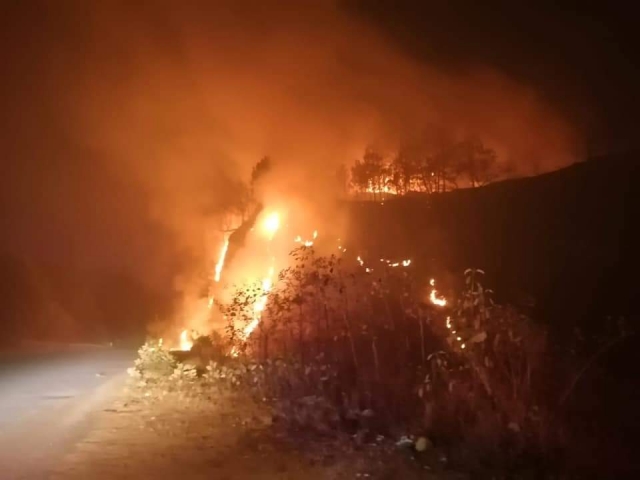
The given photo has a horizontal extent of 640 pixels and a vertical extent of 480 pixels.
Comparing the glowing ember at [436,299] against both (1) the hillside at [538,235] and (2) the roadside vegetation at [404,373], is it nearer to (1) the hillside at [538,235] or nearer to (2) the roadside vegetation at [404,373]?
(2) the roadside vegetation at [404,373]

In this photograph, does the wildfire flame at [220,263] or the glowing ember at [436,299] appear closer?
the glowing ember at [436,299]

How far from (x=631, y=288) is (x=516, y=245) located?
6185mm

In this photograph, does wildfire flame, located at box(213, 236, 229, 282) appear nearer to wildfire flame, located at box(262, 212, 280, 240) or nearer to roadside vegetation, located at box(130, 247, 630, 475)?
wildfire flame, located at box(262, 212, 280, 240)

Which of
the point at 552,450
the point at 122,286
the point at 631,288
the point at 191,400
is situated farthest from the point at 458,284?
the point at 122,286

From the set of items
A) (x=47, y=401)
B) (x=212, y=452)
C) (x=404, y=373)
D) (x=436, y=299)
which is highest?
(x=436, y=299)

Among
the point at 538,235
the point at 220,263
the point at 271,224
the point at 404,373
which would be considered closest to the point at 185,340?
the point at 220,263

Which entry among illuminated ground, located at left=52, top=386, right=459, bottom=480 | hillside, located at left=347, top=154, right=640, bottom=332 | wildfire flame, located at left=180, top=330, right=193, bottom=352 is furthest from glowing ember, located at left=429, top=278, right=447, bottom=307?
wildfire flame, located at left=180, top=330, right=193, bottom=352

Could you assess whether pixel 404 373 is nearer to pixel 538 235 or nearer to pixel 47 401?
pixel 47 401

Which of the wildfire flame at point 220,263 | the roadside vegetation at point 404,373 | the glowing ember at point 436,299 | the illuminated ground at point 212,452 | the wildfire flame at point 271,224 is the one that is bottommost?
the illuminated ground at point 212,452

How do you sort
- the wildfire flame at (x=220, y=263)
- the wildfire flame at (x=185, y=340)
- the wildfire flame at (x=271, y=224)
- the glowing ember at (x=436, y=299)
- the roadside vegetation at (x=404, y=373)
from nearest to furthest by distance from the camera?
the roadside vegetation at (x=404, y=373) < the glowing ember at (x=436, y=299) < the wildfire flame at (x=185, y=340) < the wildfire flame at (x=220, y=263) < the wildfire flame at (x=271, y=224)

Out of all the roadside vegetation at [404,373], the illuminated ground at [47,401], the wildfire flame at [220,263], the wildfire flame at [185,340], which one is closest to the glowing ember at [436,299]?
the roadside vegetation at [404,373]

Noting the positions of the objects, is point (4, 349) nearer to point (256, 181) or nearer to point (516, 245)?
point (256, 181)

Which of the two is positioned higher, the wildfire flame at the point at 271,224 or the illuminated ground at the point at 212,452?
the wildfire flame at the point at 271,224

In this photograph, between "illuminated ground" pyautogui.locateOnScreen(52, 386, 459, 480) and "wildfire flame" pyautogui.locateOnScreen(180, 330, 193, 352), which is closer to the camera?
"illuminated ground" pyautogui.locateOnScreen(52, 386, 459, 480)
